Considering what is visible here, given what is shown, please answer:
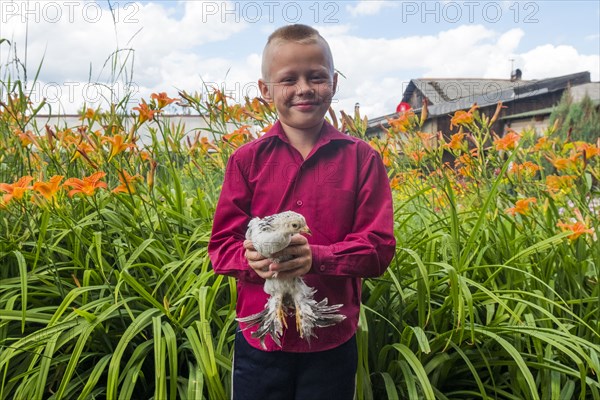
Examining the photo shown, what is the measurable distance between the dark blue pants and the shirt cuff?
211 mm

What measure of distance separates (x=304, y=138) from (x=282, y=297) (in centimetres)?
34

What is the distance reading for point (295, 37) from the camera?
1.04 meters

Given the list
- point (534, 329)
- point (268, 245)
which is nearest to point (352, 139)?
point (268, 245)

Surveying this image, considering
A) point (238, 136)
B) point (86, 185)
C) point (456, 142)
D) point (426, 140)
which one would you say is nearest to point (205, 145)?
point (238, 136)

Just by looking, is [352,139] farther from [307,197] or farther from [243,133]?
[243,133]

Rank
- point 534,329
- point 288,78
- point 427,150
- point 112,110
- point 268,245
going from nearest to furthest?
point 268,245 → point 288,78 → point 534,329 → point 427,150 → point 112,110

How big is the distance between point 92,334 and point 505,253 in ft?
4.71

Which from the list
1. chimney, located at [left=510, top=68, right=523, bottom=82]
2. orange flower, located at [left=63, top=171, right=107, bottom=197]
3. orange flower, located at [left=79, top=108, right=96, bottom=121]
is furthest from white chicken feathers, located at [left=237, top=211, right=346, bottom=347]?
chimney, located at [left=510, top=68, right=523, bottom=82]

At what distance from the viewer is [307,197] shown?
1.06m

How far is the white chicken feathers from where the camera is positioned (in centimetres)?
89

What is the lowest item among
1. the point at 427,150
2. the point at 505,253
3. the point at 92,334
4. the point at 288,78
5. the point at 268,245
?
the point at 92,334

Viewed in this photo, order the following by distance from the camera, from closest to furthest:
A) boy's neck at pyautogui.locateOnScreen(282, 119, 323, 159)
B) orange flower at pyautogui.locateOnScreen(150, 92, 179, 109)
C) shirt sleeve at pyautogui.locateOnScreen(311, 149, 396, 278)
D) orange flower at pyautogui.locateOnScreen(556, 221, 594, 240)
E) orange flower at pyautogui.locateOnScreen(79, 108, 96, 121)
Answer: shirt sleeve at pyautogui.locateOnScreen(311, 149, 396, 278) → boy's neck at pyautogui.locateOnScreen(282, 119, 323, 159) → orange flower at pyautogui.locateOnScreen(556, 221, 594, 240) → orange flower at pyautogui.locateOnScreen(150, 92, 179, 109) → orange flower at pyautogui.locateOnScreen(79, 108, 96, 121)

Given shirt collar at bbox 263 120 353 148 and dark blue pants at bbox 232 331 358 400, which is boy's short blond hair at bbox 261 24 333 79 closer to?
shirt collar at bbox 263 120 353 148

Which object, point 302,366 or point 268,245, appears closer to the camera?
point 268,245
